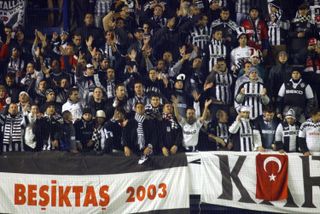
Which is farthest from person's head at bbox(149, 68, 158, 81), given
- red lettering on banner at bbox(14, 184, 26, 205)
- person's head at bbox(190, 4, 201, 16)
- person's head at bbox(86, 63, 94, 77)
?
red lettering on banner at bbox(14, 184, 26, 205)

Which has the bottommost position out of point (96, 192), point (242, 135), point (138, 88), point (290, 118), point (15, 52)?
point (96, 192)

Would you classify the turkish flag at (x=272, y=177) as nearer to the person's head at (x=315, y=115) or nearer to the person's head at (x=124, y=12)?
the person's head at (x=315, y=115)

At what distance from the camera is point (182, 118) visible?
57.2 feet

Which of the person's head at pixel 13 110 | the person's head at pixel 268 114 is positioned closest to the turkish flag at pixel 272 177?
the person's head at pixel 268 114

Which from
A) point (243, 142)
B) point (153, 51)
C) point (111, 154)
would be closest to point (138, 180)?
point (111, 154)

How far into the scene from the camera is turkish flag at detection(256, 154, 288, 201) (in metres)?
16.5

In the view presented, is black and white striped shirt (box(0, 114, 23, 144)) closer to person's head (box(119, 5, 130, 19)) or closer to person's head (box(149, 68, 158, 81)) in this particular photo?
person's head (box(149, 68, 158, 81))

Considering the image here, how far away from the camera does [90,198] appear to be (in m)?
16.7

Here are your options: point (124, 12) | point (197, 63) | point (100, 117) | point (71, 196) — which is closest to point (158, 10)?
point (124, 12)

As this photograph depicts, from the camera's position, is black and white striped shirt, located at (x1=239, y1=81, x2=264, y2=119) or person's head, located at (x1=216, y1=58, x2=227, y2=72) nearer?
black and white striped shirt, located at (x1=239, y1=81, x2=264, y2=119)

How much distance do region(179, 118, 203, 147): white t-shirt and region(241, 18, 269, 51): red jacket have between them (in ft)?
9.15

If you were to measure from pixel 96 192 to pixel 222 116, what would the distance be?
111 inches

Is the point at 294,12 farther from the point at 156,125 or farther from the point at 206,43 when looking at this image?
the point at 156,125

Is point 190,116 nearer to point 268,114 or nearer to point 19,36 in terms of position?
point 268,114
